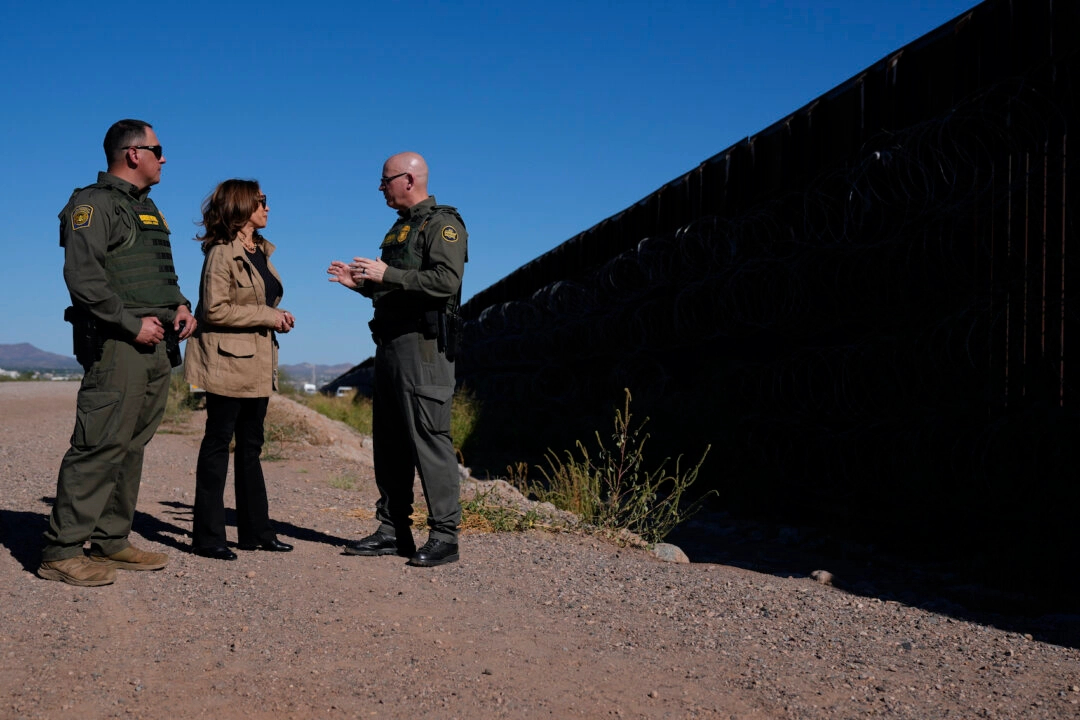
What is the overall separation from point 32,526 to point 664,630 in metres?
3.50

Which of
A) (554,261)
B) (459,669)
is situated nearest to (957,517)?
(459,669)

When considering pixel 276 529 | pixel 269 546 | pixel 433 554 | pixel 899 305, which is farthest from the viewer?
pixel 899 305

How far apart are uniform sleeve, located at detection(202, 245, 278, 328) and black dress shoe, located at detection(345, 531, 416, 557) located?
3.95ft

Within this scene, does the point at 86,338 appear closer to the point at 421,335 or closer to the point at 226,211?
the point at 226,211

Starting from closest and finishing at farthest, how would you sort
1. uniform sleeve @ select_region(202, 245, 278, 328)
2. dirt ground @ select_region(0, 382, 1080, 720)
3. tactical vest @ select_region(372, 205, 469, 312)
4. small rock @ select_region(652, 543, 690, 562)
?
dirt ground @ select_region(0, 382, 1080, 720) → uniform sleeve @ select_region(202, 245, 278, 328) → tactical vest @ select_region(372, 205, 469, 312) → small rock @ select_region(652, 543, 690, 562)

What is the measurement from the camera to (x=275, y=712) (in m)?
2.71

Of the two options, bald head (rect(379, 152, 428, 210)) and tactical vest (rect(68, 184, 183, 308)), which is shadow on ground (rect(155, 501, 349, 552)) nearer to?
tactical vest (rect(68, 184, 183, 308))

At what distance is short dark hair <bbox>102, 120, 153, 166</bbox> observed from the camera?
4.24 meters

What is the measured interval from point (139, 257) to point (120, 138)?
1.72ft

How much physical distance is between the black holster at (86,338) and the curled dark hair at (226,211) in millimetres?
811

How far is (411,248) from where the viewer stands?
187 inches

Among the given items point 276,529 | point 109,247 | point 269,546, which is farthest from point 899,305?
point 109,247

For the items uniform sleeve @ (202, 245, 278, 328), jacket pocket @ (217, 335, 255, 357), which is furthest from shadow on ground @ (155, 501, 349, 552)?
uniform sleeve @ (202, 245, 278, 328)

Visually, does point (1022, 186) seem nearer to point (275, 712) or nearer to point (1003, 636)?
point (1003, 636)
